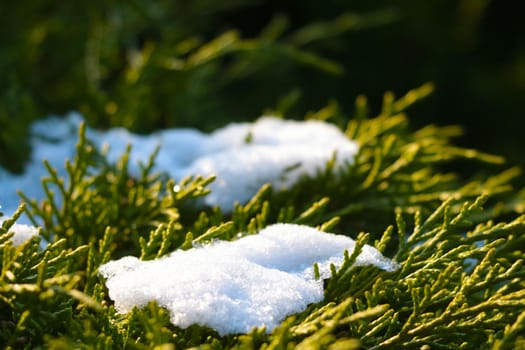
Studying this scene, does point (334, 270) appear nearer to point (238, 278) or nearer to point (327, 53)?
point (238, 278)

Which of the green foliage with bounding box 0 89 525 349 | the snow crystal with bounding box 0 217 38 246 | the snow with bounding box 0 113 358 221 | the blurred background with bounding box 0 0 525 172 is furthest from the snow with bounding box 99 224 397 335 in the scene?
the blurred background with bounding box 0 0 525 172

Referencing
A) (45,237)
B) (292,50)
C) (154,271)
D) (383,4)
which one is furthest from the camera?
(383,4)

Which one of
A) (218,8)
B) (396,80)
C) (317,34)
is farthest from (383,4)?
(317,34)

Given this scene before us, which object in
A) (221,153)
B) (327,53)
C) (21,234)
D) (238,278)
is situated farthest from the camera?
(327,53)

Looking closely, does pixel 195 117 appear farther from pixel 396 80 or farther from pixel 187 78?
pixel 396 80

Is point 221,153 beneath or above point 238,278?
above

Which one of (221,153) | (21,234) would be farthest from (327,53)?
(21,234)
